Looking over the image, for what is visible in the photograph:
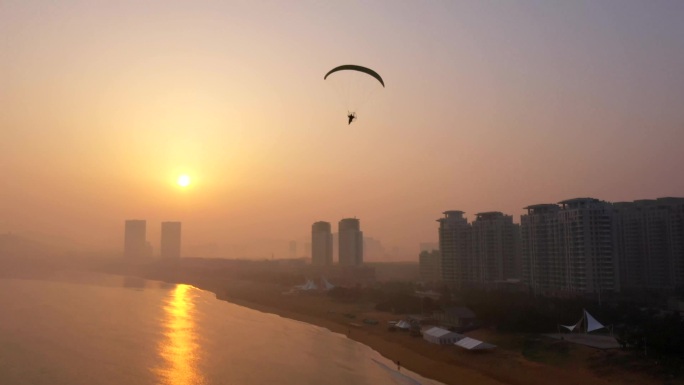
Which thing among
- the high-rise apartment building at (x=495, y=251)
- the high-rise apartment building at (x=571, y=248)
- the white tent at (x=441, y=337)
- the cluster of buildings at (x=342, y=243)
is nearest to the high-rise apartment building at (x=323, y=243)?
the cluster of buildings at (x=342, y=243)

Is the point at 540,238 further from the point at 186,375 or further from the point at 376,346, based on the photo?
the point at 186,375

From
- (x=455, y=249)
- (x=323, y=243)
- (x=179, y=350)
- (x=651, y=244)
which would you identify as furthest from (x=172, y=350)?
(x=323, y=243)

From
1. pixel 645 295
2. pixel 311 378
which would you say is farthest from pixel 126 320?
pixel 645 295

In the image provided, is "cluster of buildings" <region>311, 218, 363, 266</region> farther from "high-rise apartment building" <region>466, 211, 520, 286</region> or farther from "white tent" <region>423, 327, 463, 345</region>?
"white tent" <region>423, 327, 463, 345</region>

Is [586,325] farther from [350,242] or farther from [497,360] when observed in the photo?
[350,242]

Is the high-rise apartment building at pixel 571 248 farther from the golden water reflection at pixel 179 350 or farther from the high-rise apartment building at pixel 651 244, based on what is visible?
the golden water reflection at pixel 179 350

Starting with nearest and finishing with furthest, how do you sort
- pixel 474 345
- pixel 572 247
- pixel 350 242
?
pixel 474 345 → pixel 572 247 → pixel 350 242
